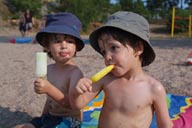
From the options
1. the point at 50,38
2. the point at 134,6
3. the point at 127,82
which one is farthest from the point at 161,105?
the point at 134,6

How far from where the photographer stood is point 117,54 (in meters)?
1.67

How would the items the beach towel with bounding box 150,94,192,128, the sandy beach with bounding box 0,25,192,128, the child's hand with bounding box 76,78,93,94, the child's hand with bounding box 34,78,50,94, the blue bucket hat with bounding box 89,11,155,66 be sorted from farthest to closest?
the sandy beach with bounding box 0,25,192,128 < the beach towel with bounding box 150,94,192,128 < the child's hand with bounding box 34,78,50,94 < the blue bucket hat with bounding box 89,11,155,66 < the child's hand with bounding box 76,78,93,94

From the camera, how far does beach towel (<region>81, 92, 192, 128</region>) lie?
102 inches

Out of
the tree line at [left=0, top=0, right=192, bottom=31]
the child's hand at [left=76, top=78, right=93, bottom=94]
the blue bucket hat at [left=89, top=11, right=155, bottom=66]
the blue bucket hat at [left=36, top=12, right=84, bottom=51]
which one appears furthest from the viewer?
the tree line at [left=0, top=0, right=192, bottom=31]

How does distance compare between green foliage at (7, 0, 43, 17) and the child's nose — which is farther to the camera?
green foliage at (7, 0, 43, 17)

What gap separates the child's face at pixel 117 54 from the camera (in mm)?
1670

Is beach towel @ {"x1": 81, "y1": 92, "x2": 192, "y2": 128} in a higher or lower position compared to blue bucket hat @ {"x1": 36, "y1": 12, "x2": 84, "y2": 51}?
lower

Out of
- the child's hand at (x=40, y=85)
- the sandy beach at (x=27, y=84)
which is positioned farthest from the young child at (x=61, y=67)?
the sandy beach at (x=27, y=84)

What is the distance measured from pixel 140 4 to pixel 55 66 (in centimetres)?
1903

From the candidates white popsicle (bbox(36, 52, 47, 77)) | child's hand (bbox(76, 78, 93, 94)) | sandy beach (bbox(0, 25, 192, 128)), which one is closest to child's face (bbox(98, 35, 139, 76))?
child's hand (bbox(76, 78, 93, 94))

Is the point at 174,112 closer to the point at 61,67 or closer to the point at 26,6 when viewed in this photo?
the point at 61,67

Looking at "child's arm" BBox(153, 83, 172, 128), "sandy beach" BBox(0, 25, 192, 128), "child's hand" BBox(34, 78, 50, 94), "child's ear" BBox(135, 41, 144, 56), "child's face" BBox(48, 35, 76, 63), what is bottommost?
"sandy beach" BBox(0, 25, 192, 128)

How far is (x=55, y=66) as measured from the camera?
231 cm

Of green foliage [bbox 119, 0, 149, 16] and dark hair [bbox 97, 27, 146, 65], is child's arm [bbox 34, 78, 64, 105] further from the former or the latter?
green foliage [bbox 119, 0, 149, 16]
